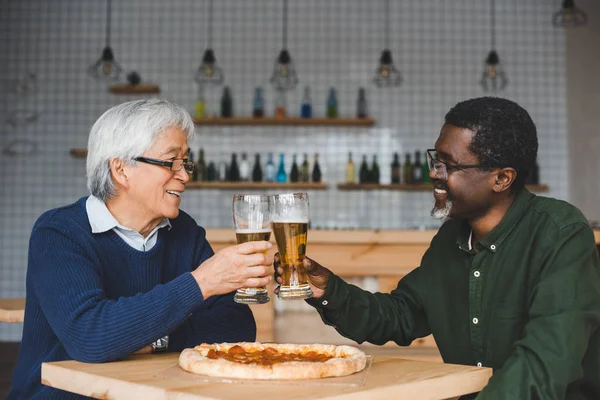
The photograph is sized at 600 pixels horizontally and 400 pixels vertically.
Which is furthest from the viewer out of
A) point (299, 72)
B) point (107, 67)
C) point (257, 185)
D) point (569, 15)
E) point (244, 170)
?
point (299, 72)

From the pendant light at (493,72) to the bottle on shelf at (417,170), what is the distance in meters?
0.74

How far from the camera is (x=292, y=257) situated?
1515 millimetres

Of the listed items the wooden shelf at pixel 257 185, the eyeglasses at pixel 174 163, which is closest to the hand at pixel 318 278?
the eyeglasses at pixel 174 163

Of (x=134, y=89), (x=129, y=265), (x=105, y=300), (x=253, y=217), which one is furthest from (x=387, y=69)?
(x=105, y=300)

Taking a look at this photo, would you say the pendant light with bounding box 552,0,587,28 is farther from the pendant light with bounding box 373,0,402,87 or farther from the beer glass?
the beer glass

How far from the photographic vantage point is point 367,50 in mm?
6016

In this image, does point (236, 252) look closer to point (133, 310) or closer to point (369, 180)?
point (133, 310)

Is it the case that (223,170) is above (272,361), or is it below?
above

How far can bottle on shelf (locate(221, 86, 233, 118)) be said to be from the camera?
584 cm

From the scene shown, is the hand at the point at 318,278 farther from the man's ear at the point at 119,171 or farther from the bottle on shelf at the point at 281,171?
the bottle on shelf at the point at 281,171

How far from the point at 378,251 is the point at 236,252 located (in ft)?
7.67

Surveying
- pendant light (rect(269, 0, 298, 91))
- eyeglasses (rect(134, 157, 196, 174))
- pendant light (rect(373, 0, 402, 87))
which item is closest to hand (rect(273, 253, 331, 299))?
eyeglasses (rect(134, 157, 196, 174))

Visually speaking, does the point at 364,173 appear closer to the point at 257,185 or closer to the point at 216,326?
the point at 257,185

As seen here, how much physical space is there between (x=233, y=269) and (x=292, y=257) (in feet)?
0.46
